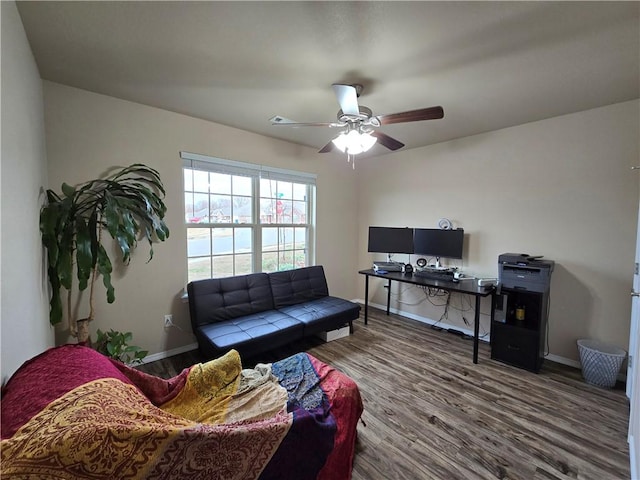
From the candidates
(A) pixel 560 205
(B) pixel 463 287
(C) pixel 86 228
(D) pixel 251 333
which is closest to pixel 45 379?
(C) pixel 86 228

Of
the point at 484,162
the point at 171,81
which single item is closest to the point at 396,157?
the point at 484,162

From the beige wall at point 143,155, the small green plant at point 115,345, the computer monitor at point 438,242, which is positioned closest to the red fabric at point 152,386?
the small green plant at point 115,345

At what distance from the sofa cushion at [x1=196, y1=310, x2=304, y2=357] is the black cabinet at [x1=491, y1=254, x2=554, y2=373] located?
6.87 feet

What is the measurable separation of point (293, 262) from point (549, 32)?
11.0ft

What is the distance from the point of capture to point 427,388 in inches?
93.7

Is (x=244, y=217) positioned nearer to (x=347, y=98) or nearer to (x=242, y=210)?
(x=242, y=210)

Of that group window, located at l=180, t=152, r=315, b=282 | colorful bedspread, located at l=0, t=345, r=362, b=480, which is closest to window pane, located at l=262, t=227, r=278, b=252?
window, located at l=180, t=152, r=315, b=282

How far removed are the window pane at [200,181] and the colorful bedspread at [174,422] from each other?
2002 millimetres

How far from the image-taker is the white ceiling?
1.45 m

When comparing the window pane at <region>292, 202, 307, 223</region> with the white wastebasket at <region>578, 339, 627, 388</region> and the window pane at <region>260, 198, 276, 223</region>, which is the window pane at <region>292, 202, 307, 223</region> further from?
the white wastebasket at <region>578, 339, 627, 388</region>

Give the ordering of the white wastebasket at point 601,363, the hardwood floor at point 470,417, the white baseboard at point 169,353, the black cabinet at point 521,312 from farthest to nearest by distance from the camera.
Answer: the white baseboard at point 169,353 < the black cabinet at point 521,312 < the white wastebasket at point 601,363 < the hardwood floor at point 470,417

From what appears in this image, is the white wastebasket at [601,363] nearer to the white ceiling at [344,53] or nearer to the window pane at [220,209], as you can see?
the white ceiling at [344,53]

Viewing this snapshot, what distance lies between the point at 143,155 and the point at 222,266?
1427mm

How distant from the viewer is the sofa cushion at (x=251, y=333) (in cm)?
241
